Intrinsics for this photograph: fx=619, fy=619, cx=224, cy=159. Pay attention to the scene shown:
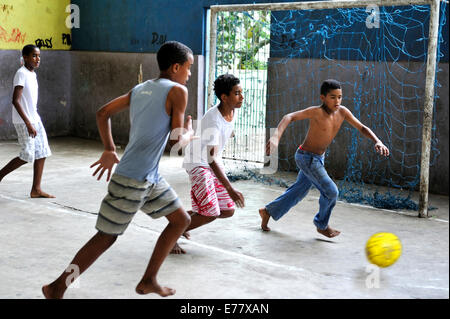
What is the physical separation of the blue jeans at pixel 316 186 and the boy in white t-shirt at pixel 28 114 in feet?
8.98

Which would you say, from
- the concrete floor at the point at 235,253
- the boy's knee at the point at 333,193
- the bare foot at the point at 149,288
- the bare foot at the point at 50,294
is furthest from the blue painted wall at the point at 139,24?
the bare foot at the point at 50,294

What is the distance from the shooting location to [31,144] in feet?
22.3

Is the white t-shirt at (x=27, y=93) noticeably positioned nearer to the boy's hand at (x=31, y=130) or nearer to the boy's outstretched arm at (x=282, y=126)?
the boy's hand at (x=31, y=130)

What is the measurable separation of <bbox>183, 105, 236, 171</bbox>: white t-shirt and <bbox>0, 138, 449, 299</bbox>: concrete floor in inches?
29.8

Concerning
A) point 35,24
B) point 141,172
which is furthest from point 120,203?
point 35,24

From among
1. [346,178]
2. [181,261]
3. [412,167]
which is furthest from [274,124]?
[181,261]

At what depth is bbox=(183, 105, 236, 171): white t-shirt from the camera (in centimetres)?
476

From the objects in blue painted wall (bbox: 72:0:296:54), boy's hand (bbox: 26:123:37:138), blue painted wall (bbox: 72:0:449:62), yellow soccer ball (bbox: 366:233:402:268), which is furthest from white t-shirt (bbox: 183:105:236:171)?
blue painted wall (bbox: 72:0:296:54)

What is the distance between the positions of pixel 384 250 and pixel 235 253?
4.02 ft

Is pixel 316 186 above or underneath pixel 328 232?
above

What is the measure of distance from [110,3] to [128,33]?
788mm

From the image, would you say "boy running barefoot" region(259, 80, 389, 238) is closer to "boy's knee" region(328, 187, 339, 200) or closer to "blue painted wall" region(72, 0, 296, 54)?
"boy's knee" region(328, 187, 339, 200)

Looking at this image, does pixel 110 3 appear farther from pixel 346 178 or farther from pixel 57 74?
pixel 346 178

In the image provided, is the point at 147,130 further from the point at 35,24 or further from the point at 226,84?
the point at 35,24
